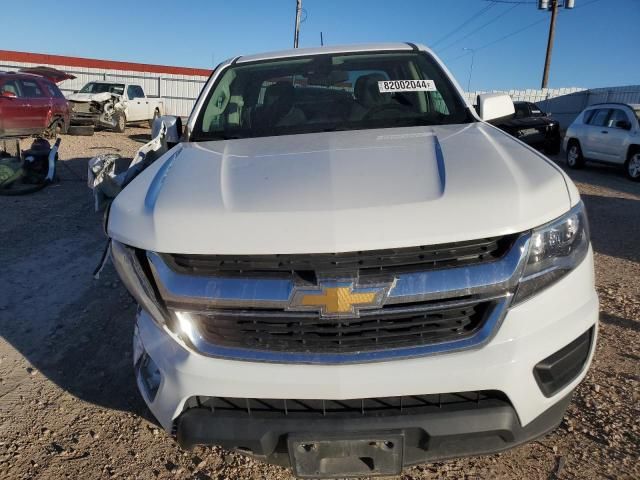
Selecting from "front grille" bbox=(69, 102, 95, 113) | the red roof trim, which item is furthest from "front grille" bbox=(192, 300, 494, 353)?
the red roof trim

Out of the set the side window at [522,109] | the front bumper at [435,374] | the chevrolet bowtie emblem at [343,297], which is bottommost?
the front bumper at [435,374]

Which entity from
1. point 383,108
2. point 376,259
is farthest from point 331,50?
point 376,259

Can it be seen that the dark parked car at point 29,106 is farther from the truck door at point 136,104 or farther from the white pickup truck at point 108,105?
the truck door at point 136,104

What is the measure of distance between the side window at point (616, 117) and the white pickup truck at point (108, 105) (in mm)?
12567

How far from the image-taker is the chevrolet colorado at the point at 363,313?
5.61 ft

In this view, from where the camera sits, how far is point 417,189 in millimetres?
1869

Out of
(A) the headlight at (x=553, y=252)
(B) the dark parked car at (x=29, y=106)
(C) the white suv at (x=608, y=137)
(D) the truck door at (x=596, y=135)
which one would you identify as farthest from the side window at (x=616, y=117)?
(B) the dark parked car at (x=29, y=106)

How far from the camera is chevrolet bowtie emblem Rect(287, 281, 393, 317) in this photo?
1.70m

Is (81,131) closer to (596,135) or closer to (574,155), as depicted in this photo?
(574,155)

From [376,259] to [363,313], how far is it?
18 cm

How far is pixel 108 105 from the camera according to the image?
17594 millimetres

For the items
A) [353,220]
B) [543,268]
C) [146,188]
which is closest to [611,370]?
[543,268]

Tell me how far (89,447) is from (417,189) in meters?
1.94

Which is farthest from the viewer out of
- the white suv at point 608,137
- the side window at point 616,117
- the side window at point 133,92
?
the side window at point 133,92
